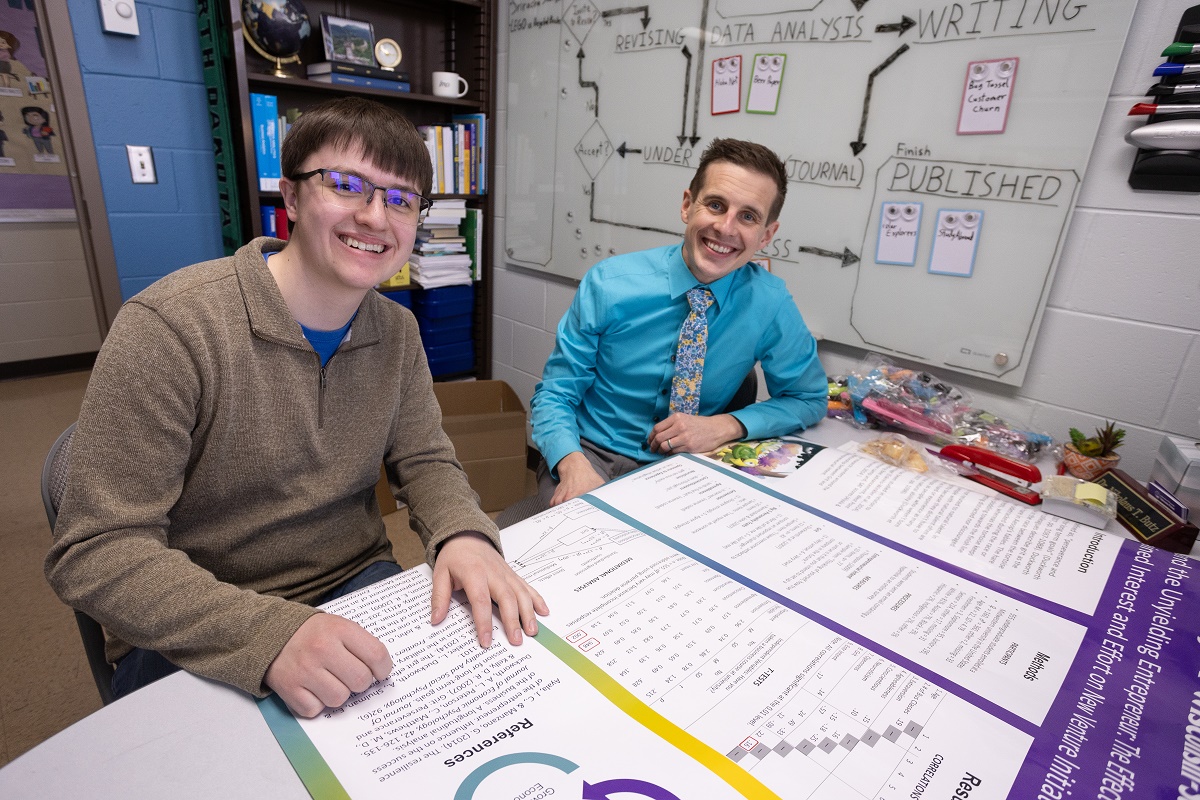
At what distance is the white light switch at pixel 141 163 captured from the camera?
2174 mm

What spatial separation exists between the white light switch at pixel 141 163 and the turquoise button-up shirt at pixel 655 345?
1755 millimetres

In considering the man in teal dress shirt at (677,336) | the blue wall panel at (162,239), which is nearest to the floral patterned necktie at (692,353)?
the man in teal dress shirt at (677,336)

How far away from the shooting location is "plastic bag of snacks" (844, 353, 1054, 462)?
1.39m

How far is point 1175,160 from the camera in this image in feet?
4.18

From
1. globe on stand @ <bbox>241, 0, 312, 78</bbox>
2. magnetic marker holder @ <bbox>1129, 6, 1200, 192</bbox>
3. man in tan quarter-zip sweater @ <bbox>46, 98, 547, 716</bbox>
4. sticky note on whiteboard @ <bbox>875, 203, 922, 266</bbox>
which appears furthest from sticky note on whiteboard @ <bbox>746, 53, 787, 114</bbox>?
globe on stand @ <bbox>241, 0, 312, 78</bbox>

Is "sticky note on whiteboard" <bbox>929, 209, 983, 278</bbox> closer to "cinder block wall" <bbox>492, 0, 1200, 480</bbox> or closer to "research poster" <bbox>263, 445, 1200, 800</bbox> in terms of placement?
"cinder block wall" <bbox>492, 0, 1200, 480</bbox>

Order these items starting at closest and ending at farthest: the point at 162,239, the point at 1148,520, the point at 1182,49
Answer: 1. the point at 1148,520
2. the point at 1182,49
3. the point at 162,239

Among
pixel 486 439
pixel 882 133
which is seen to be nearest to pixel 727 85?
pixel 882 133

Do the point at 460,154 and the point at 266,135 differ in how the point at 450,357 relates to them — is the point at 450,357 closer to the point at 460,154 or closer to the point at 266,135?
the point at 460,154

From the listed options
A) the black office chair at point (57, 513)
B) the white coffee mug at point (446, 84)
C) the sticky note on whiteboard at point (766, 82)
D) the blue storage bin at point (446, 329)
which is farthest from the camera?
the blue storage bin at point (446, 329)

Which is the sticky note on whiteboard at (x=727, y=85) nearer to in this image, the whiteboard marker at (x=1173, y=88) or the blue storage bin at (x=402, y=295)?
the whiteboard marker at (x=1173, y=88)

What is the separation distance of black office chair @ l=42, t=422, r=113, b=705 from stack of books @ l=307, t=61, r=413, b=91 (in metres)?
1.95

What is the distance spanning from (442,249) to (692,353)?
1697 mm

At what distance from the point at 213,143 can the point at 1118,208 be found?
9.10ft
